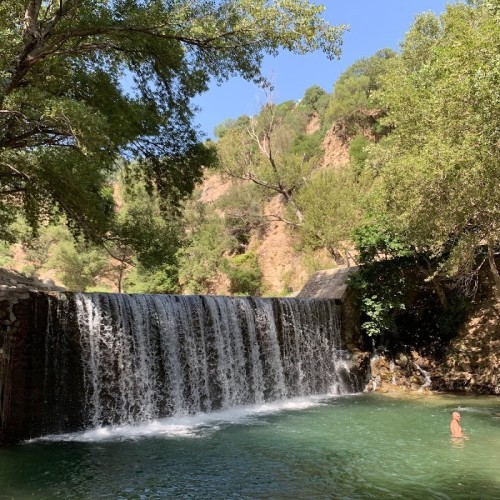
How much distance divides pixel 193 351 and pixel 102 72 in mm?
6650

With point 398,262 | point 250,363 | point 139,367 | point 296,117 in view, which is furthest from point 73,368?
point 296,117

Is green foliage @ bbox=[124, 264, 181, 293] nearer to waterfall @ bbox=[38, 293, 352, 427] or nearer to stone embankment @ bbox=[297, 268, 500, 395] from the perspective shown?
stone embankment @ bbox=[297, 268, 500, 395]

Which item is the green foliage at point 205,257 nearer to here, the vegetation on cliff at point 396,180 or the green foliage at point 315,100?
the vegetation on cliff at point 396,180

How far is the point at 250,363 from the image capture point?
12.9 m

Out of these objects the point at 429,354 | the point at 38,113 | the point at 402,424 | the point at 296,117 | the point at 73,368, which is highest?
the point at 296,117

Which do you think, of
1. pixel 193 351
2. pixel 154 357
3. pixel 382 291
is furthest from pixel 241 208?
pixel 154 357

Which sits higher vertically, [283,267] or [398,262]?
[283,267]

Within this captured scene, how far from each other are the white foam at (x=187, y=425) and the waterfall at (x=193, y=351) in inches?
10.9

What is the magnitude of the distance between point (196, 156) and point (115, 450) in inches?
258

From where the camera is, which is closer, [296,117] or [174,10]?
[174,10]

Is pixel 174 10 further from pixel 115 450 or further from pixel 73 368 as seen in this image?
pixel 115 450

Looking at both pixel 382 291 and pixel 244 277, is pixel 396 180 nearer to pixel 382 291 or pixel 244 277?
pixel 382 291

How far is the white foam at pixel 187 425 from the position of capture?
29.4 feet

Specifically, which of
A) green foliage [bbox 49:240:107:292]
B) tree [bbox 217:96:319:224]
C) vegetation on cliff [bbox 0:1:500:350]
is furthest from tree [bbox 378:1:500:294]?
green foliage [bbox 49:240:107:292]
